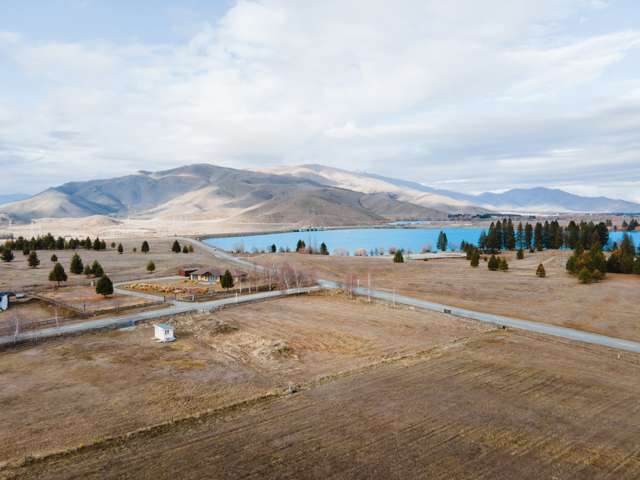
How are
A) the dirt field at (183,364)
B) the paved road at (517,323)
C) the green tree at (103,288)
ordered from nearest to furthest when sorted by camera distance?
the dirt field at (183,364)
the paved road at (517,323)
the green tree at (103,288)

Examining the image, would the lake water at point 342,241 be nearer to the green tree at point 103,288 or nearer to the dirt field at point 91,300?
the dirt field at point 91,300

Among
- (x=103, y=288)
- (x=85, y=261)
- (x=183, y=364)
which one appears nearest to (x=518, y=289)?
(x=183, y=364)

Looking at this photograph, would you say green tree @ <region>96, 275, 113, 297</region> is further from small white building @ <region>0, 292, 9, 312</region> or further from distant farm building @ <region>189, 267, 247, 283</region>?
distant farm building @ <region>189, 267, 247, 283</region>

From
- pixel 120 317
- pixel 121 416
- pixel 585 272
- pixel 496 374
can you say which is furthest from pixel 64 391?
pixel 585 272

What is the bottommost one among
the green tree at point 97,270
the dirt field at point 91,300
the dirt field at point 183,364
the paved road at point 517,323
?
the dirt field at point 183,364

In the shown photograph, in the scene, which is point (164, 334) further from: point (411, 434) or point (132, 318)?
point (411, 434)

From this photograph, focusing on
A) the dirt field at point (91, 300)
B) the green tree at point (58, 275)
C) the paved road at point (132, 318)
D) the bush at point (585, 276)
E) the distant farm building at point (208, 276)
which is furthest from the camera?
the distant farm building at point (208, 276)

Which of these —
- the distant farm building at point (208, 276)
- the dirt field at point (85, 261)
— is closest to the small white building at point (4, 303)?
the dirt field at point (85, 261)
